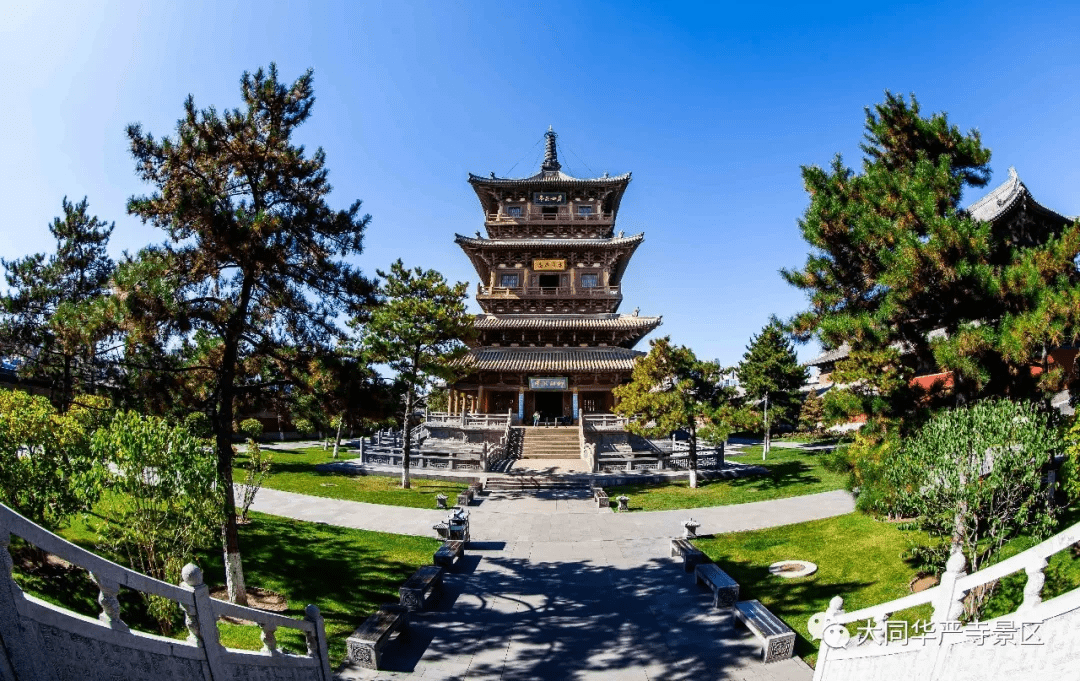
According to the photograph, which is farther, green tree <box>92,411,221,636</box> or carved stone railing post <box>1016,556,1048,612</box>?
green tree <box>92,411,221,636</box>

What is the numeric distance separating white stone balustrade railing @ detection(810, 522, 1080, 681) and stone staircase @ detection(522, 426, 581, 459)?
66.8 feet

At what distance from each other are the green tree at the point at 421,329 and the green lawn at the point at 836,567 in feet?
40.9

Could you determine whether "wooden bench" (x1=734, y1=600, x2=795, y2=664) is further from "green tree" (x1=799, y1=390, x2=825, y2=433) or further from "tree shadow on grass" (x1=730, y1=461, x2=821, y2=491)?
"green tree" (x1=799, y1=390, x2=825, y2=433)

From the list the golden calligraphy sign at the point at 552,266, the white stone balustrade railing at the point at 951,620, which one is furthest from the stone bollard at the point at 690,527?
the golden calligraphy sign at the point at 552,266

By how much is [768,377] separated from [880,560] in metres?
30.3

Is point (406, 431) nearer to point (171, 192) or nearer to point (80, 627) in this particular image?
point (171, 192)

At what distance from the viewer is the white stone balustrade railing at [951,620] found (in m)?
4.82

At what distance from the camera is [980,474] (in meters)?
7.04

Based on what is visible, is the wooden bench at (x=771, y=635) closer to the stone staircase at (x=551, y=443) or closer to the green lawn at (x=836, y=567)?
the green lawn at (x=836, y=567)

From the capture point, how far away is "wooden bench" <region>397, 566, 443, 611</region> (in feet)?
30.1

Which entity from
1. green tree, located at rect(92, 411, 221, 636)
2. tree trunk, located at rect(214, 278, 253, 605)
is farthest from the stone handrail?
green tree, located at rect(92, 411, 221, 636)

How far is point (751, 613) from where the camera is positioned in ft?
26.5

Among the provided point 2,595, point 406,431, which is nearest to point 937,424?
point 2,595

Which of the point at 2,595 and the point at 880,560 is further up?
the point at 2,595
